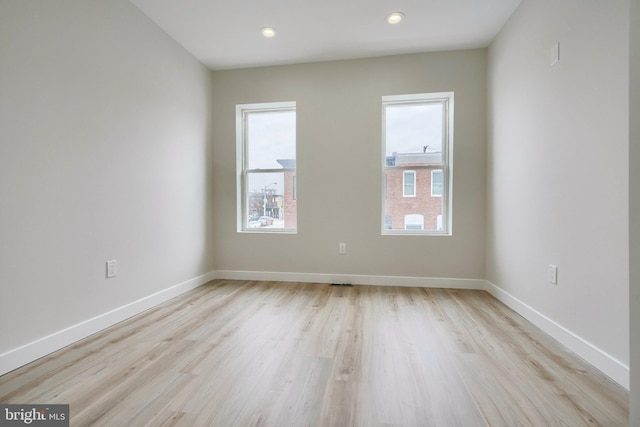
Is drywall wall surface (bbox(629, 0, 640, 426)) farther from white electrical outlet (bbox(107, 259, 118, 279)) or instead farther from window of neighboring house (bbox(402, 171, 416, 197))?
white electrical outlet (bbox(107, 259, 118, 279))

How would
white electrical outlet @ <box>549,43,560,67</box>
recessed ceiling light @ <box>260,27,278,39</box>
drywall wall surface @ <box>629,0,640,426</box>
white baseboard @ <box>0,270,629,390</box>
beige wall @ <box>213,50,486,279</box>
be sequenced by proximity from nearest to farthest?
drywall wall surface @ <box>629,0,640,426</box>, white baseboard @ <box>0,270,629,390</box>, white electrical outlet @ <box>549,43,560,67</box>, recessed ceiling light @ <box>260,27,278,39</box>, beige wall @ <box>213,50,486,279</box>

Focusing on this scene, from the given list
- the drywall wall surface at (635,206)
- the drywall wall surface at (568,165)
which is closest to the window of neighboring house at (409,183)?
the drywall wall surface at (568,165)

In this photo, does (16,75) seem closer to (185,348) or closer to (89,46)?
(89,46)

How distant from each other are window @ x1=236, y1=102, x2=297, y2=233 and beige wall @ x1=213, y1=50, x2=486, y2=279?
0.13 m

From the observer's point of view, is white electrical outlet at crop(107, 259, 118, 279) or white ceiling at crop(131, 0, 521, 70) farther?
white ceiling at crop(131, 0, 521, 70)

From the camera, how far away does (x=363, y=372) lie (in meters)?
1.48

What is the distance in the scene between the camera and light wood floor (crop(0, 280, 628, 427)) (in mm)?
1176

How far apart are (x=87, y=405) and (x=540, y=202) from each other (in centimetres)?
282

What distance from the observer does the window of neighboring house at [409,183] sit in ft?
10.5

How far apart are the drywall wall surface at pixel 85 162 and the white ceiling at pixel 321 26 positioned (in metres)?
0.31

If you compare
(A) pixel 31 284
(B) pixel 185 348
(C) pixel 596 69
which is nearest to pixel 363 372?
(B) pixel 185 348

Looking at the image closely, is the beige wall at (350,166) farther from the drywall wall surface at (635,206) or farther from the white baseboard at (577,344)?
the drywall wall surface at (635,206)

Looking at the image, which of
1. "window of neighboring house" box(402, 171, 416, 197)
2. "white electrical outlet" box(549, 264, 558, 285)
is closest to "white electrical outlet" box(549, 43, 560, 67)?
"white electrical outlet" box(549, 264, 558, 285)

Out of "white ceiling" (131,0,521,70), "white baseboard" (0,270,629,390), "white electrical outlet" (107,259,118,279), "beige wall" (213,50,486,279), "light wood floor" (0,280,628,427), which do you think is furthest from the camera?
"beige wall" (213,50,486,279)
